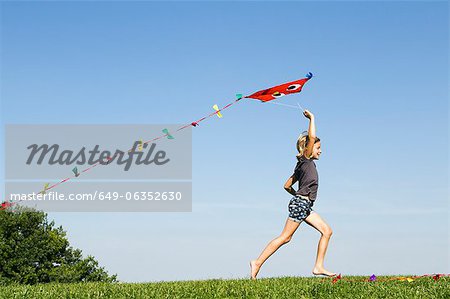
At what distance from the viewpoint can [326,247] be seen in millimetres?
9875

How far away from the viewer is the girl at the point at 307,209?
970cm

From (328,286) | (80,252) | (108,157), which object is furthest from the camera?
(80,252)

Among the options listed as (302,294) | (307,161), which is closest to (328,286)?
(302,294)

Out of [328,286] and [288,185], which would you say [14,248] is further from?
[328,286]

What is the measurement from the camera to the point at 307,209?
975cm

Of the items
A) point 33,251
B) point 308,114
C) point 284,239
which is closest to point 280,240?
point 284,239

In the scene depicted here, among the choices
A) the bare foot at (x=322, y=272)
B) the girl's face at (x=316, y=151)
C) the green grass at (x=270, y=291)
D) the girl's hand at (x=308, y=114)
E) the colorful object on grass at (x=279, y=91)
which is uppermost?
the colorful object on grass at (x=279, y=91)

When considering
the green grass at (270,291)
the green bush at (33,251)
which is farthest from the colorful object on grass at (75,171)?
the green bush at (33,251)

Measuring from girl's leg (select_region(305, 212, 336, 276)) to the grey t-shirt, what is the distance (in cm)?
35

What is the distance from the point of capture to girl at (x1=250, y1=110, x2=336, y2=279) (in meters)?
9.70

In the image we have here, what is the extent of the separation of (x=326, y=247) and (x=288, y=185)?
1212 mm

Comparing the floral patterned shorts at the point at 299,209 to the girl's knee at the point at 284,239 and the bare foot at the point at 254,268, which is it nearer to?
the girl's knee at the point at 284,239

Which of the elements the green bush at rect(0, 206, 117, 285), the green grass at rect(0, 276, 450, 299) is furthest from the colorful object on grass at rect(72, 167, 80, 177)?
the green bush at rect(0, 206, 117, 285)

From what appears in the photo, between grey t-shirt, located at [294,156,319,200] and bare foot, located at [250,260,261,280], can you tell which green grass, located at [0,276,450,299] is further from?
grey t-shirt, located at [294,156,319,200]
